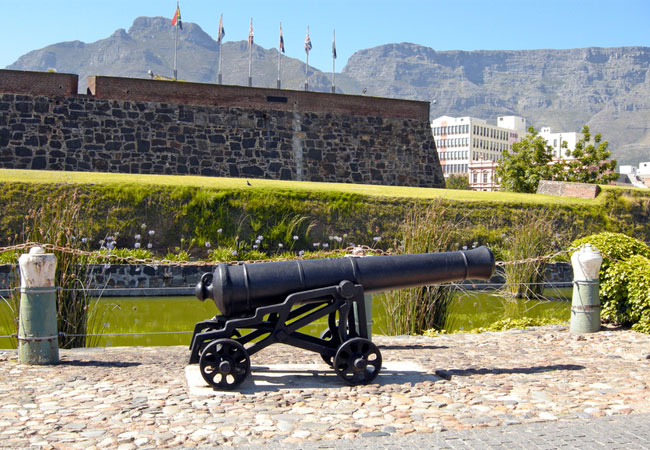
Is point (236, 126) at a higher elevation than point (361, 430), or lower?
higher

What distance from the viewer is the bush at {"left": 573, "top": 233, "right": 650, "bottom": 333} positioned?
304 inches

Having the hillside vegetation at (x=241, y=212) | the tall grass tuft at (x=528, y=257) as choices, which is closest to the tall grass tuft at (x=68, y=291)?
the tall grass tuft at (x=528, y=257)

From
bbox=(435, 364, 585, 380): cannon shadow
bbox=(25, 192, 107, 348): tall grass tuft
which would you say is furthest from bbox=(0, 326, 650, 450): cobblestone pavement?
bbox=(25, 192, 107, 348): tall grass tuft

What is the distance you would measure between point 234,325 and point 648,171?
159m

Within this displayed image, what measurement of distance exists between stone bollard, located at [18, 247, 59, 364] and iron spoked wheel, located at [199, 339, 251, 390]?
1566mm

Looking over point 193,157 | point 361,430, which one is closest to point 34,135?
point 193,157

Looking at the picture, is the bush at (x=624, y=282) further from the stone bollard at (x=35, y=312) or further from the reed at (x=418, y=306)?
the stone bollard at (x=35, y=312)

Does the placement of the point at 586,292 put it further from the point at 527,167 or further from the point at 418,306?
the point at 527,167

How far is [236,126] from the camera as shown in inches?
886

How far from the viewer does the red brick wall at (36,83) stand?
2042 cm

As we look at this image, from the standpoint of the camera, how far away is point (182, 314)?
11.4 metres

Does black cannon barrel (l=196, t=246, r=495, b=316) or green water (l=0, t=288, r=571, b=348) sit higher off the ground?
black cannon barrel (l=196, t=246, r=495, b=316)

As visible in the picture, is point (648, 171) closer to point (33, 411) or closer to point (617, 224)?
point (617, 224)

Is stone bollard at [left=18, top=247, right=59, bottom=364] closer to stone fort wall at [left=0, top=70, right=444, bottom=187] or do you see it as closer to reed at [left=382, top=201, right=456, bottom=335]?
reed at [left=382, top=201, right=456, bottom=335]
